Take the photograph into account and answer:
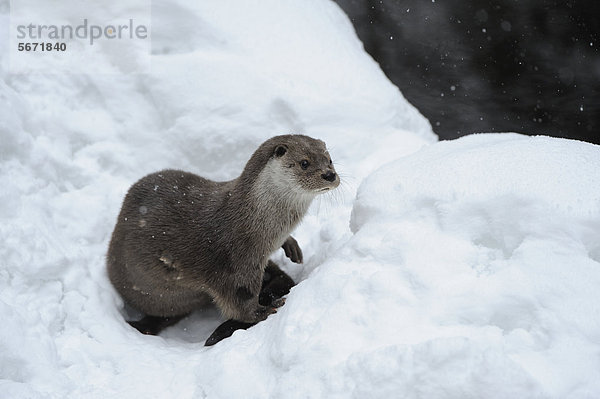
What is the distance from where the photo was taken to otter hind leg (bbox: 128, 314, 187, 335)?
3.23 m

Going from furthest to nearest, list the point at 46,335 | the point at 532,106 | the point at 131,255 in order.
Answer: the point at 532,106
the point at 131,255
the point at 46,335

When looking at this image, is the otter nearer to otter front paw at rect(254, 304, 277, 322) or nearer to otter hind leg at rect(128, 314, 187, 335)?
otter front paw at rect(254, 304, 277, 322)

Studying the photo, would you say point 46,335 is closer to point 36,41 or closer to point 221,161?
point 221,161

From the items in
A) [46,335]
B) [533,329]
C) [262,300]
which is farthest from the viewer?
[262,300]

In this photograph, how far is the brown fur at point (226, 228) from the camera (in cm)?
298

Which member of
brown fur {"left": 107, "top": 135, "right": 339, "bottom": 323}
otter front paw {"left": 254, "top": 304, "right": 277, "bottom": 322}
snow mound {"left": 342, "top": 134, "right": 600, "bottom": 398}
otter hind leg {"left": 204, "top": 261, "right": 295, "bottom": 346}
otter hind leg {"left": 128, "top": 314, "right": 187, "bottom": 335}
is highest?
snow mound {"left": 342, "top": 134, "right": 600, "bottom": 398}

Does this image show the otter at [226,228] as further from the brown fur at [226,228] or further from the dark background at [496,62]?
the dark background at [496,62]

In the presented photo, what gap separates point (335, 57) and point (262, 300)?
234 cm

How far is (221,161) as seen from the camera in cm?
404

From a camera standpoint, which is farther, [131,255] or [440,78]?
[440,78]

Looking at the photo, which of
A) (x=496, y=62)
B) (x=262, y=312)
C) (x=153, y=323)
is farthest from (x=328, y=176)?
(x=496, y=62)

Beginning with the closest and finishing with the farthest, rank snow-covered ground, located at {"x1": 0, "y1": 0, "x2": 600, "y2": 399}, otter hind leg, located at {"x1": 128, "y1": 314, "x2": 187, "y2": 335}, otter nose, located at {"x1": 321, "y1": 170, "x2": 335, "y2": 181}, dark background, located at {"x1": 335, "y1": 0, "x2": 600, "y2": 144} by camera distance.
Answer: snow-covered ground, located at {"x1": 0, "y1": 0, "x2": 600, "y2": 399}, otter nose, located at {"x1": 321, "y1": 170, "x2": 335, "y2": 181}, otter hind leg, located at {"x1": 128, "y1": 314, "x2": 187, "y2": 335}, dark background, located at {"x1": 335, "y1": 0, "x2": 600, "y2": 144}

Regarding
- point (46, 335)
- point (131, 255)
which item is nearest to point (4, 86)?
point (131, 255)

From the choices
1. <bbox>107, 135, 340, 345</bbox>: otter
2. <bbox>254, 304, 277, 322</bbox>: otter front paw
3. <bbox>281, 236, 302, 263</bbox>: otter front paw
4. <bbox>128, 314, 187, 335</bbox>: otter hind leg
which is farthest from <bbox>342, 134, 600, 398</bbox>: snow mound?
<bbox>128, 314, 187, 335</bbox>: otter hind leg
